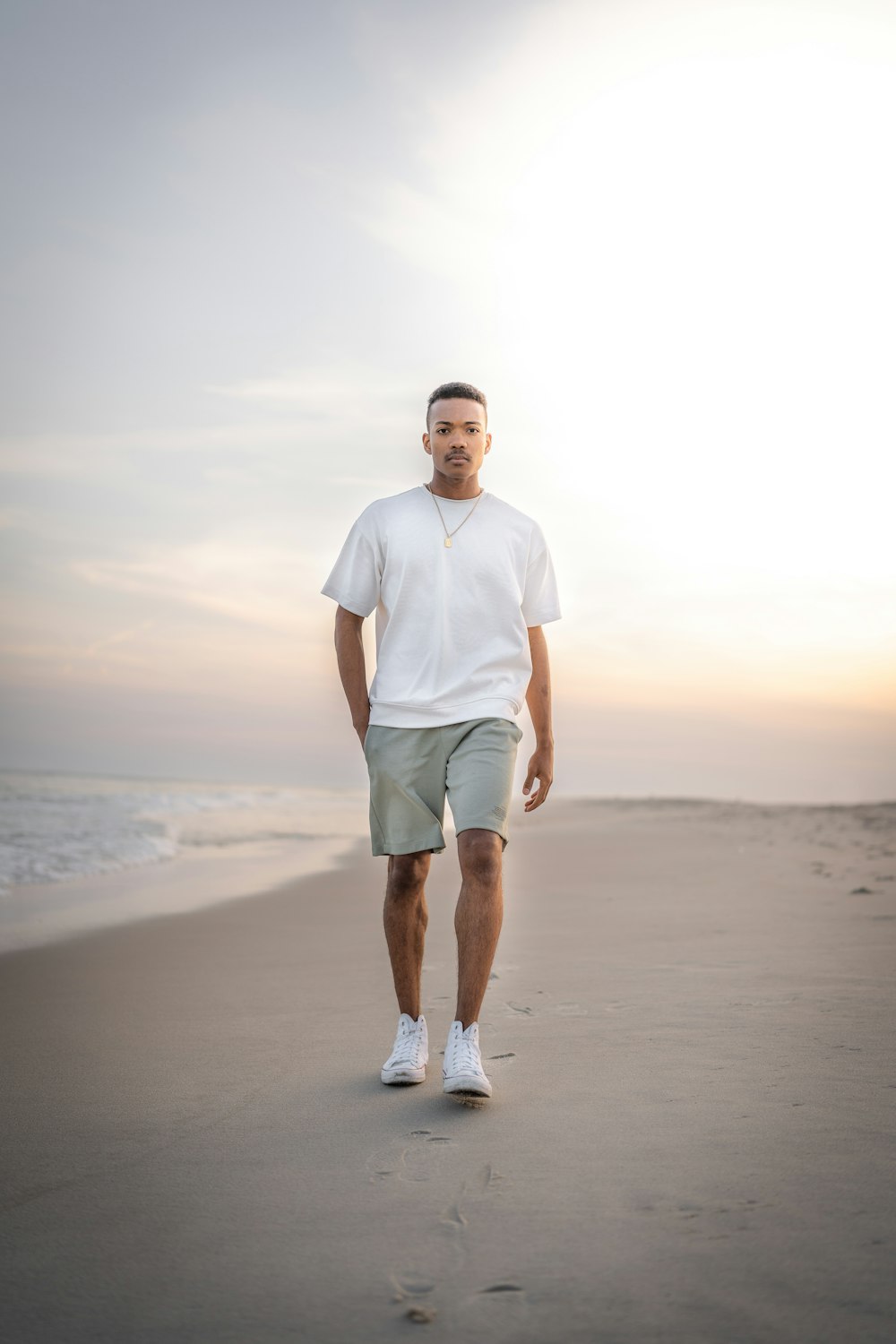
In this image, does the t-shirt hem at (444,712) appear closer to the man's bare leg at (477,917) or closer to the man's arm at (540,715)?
the man's arm at (540,715)

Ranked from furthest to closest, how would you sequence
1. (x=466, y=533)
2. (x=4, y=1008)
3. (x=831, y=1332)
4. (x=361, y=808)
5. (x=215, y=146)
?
1. (x=361, y=808)
2. (x=215, y=146)
3. (x=4, y=1008)
4. (x=466, y=533)
5. (x=831, y=1332)

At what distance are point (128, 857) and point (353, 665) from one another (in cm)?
786

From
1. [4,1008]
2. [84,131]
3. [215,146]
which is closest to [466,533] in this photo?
[4,1008]

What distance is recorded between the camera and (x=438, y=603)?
326 centimetres

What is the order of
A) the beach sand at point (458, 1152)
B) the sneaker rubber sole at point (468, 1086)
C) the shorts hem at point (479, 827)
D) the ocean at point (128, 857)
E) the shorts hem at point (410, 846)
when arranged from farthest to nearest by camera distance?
the ocean at point (128, 857) < the shorts hem at point (410, 846) < the shorts hem at point (479, 827) < the sneaker rubber sole at point (468, 1086) < the beach sand at point (458, 1152)

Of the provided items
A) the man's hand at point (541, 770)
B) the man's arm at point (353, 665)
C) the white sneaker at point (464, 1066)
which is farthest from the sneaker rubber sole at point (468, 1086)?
the man's arm at point (353, 665)

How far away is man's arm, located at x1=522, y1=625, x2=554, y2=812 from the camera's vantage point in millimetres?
3449

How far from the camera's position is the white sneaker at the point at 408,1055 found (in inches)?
117

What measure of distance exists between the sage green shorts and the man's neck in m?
0.81

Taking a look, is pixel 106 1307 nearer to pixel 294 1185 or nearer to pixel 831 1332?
pixel 294 1185

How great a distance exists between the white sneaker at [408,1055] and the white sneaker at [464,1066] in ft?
0.66

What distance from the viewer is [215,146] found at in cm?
1222

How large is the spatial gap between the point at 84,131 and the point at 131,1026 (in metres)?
14.1

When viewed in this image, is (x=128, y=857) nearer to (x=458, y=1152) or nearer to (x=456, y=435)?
(x=456, y=435)
